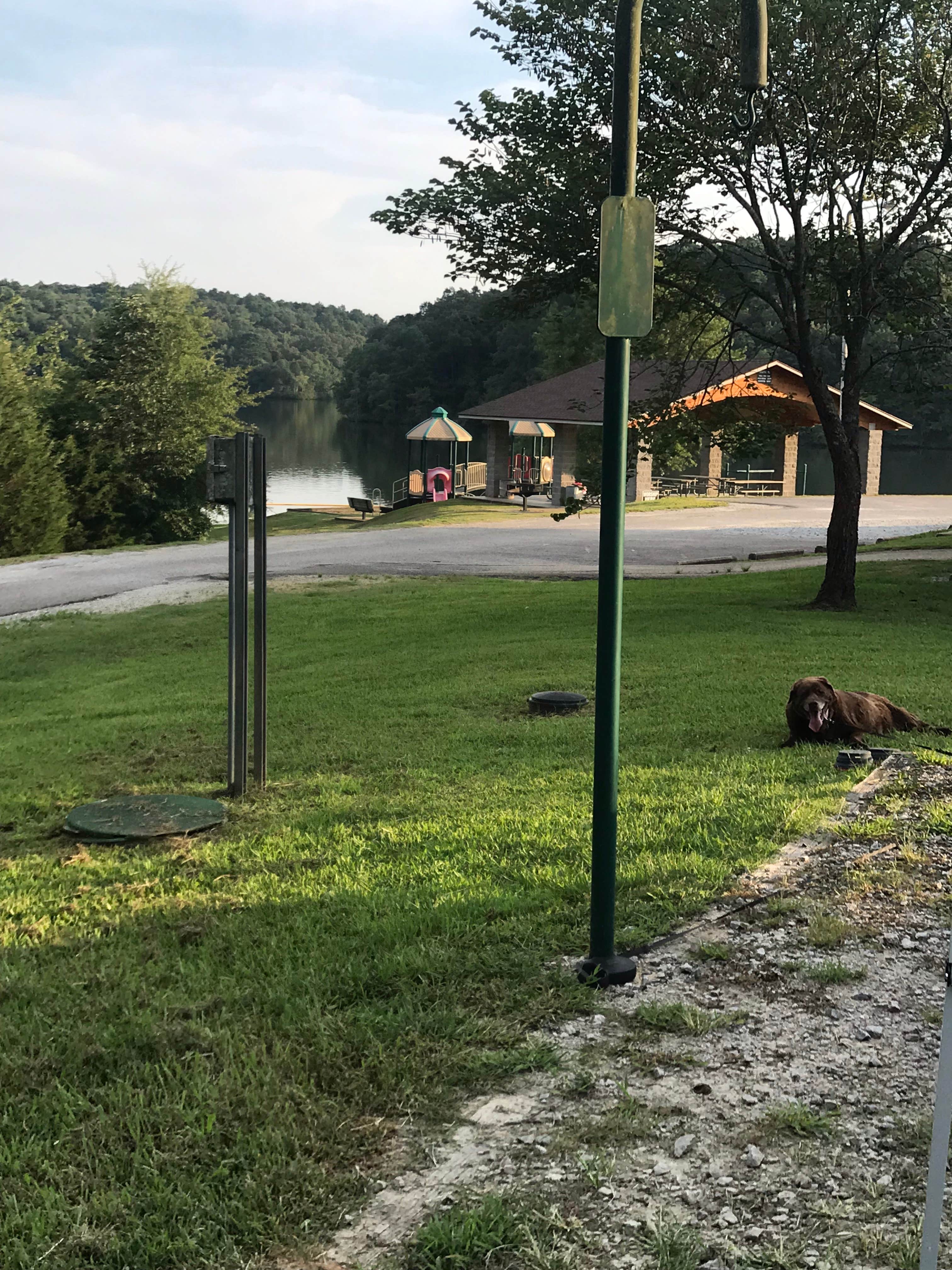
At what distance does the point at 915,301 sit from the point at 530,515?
18952 mm

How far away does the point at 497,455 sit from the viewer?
1649 inches

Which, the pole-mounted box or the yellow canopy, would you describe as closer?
the pole-mounted box

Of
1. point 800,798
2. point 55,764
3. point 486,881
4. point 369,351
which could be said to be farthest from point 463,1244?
point 369,351

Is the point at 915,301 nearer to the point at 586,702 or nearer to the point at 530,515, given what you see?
the point at 586,702

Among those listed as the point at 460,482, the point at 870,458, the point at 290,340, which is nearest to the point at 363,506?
the point at 460,482

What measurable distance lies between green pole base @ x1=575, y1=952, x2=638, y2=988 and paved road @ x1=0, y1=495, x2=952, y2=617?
13.9 meters

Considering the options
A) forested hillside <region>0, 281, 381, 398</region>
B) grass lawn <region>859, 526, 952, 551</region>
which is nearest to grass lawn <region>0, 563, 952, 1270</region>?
grass lawn <region>859, 526, 952, 551</region>

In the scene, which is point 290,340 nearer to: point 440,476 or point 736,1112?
point 440,476

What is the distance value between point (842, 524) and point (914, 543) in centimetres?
990

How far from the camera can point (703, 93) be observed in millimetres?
13305

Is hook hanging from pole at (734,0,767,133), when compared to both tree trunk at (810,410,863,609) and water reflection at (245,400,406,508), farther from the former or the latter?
water reflection at (245,400,406,508)

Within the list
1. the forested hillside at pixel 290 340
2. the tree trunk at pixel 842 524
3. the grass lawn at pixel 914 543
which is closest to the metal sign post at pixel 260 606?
the tree trunk at pixel 842 524

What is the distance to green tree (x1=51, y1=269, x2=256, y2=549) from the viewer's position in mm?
33031

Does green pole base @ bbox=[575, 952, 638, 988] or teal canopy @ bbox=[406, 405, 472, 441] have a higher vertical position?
teal canopy @ bbox=[406, 405, 472, 441]
